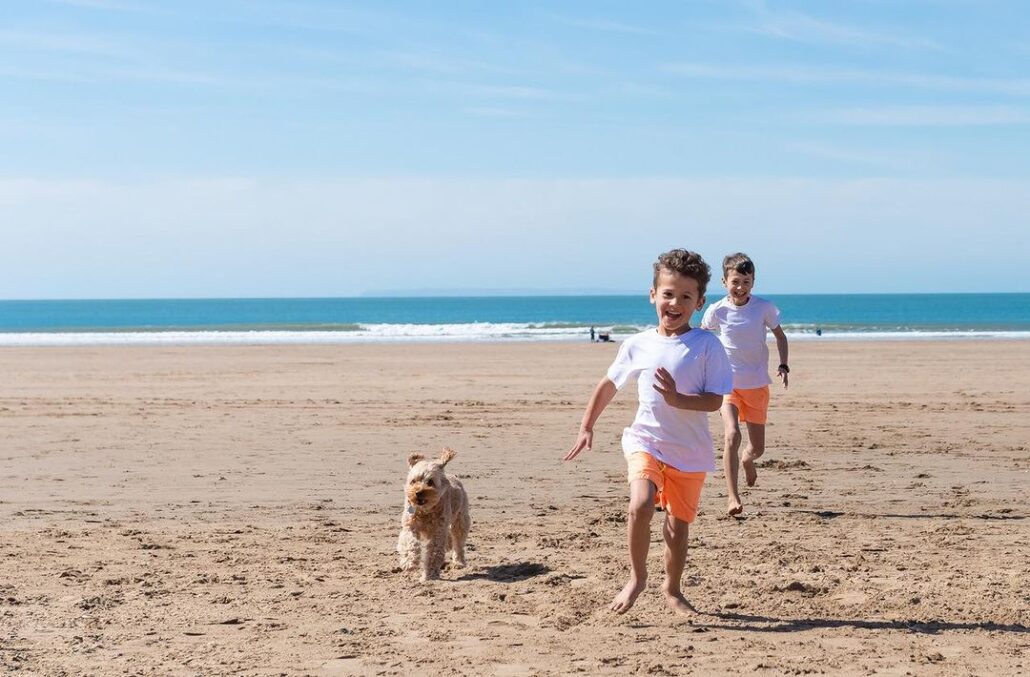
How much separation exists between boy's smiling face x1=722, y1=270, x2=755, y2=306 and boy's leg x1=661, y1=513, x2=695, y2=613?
300cm

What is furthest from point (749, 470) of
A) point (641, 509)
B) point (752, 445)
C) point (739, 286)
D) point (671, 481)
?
point (641, 509)

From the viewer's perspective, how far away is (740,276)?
25.8ft

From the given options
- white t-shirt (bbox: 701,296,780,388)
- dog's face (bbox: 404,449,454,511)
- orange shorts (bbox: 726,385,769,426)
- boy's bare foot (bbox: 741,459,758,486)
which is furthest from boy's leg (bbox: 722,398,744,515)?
dog's face (bbox: 404,449,454,511)

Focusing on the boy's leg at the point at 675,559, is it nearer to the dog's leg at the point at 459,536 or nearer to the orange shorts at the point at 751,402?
the dog's leg at the point at 459,536

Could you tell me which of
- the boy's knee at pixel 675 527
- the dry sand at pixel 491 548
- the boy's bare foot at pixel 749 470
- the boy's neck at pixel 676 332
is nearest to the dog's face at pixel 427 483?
the dry sand at pixel 491 548

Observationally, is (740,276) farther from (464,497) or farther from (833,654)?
(833,654)

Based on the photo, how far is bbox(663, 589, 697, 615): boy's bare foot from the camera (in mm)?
5242

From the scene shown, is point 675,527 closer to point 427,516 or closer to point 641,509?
point 641,509

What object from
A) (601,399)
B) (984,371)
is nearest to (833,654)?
(601,399)

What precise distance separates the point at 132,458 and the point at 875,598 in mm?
7394

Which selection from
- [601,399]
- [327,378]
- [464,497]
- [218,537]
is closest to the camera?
[601,399]

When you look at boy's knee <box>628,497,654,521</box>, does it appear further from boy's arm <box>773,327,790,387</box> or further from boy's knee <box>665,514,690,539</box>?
boy's arm <box>773,327,790,387</box>

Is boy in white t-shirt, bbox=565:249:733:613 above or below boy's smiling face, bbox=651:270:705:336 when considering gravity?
below

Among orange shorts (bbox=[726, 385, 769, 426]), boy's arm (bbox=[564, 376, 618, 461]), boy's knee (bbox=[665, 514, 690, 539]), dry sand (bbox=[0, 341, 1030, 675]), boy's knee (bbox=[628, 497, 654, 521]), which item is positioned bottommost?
dry sand (bbox=[0, 341, 1030, 675])
